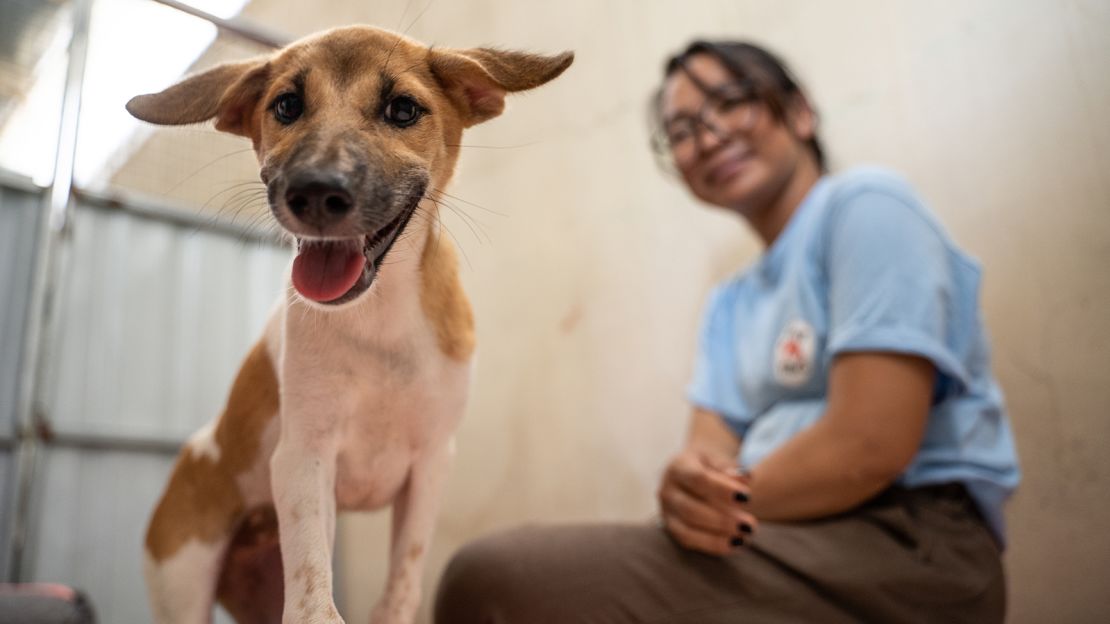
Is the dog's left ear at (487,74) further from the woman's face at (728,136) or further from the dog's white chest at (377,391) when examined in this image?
the woman's face at (728,136)

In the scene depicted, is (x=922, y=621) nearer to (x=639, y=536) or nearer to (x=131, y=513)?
(x=639, y=536)

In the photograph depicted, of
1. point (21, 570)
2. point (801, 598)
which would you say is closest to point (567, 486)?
point (801, 598)

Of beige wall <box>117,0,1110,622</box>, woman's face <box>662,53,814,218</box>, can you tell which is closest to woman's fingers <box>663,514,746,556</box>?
beige wall <box>117,0,1110,622</box>

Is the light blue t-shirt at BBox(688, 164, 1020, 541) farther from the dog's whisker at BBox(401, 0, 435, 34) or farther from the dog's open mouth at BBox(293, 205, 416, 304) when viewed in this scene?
the dog's open mouth at BBox(293, 205, 416, 304)

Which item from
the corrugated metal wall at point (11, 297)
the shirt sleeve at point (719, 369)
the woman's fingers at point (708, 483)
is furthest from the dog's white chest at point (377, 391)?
the corrugated metal wall at point (11, 297)

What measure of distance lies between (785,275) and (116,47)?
1.33 metres

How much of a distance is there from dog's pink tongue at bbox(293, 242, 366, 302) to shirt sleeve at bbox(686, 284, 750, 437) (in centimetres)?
141

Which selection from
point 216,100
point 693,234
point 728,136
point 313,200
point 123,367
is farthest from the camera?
point 693,234

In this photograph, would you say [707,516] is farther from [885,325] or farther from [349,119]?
[349,119]

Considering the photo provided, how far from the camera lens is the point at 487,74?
76 cm

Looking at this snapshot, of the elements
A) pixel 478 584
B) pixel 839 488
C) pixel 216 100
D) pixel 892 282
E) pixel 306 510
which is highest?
pixel 216 100

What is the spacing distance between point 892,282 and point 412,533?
94cm

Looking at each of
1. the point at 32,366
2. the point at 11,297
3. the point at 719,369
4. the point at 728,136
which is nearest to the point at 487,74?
→ the point at 728,136

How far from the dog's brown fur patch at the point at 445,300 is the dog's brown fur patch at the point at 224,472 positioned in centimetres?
20
